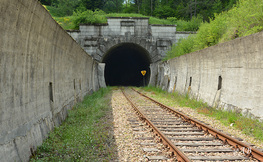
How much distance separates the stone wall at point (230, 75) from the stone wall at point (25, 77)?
587 cm

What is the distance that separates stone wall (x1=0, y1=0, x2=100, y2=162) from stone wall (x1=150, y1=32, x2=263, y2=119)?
5.87 meters

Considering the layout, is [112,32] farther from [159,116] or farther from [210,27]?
[159,116]

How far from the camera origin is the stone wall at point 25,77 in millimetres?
3750

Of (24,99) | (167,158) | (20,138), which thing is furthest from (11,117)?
(167,158)

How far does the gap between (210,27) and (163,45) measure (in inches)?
481

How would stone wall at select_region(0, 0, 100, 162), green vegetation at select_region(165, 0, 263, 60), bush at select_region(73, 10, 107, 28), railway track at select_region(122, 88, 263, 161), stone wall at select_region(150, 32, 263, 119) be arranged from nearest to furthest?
stone wall at select_region(0, 0, 100, 162) < railway track at select_region(122, 88, 263, 161) < stone wall at select_region(150, 32, 263, 119) < green vegetation at select_region(165, 0, 263, 60) < bush at select_region(73, 10, 107, 28)

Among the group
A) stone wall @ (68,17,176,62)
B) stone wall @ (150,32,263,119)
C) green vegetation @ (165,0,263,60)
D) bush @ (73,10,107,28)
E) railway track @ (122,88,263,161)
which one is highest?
bush @ (73,10,107,28)

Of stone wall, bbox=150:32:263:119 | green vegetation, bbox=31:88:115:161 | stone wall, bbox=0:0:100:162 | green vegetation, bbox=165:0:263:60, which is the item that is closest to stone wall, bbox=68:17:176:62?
green vegetation, bbox=165:0:263:60

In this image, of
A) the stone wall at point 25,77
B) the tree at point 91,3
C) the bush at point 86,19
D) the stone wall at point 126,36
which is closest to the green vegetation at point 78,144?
the stone wall at point 25,77

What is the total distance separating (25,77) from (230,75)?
23.8 ft

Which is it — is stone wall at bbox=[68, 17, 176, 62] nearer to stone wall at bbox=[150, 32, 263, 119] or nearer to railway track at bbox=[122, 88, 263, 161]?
stone wall at bbox=[150, 32, 263, 119]

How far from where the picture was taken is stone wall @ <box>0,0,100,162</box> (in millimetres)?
3750

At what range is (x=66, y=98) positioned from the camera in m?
8.98

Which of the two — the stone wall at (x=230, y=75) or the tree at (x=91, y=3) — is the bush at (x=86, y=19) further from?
the tree at (x=91, y=3)
